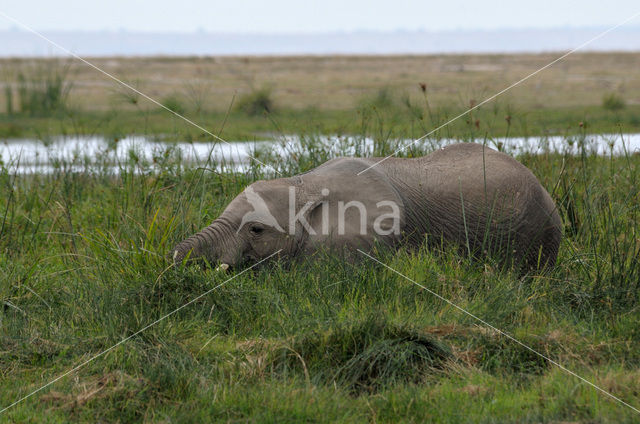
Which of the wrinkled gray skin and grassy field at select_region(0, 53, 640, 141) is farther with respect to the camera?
grassy field at select_region(0, 53, 640, 141)

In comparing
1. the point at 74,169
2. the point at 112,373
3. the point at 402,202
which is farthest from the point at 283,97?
the point at 112,373

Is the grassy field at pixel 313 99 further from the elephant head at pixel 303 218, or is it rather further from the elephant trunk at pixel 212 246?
the elephant trunk at pixel 212 246

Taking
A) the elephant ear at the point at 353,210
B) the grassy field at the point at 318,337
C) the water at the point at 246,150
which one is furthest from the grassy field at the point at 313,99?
the grassy field at the point at 318,337

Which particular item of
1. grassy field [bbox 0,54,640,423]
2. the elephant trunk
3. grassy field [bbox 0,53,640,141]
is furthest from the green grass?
grassy field [bbox 0,53,640,141]

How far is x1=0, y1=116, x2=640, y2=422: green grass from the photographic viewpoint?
390 cm

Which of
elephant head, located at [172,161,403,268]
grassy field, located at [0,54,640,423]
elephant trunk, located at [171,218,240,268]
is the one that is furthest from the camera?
elephant head, located at [172,161,403,268]

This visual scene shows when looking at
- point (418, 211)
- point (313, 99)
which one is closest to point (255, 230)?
point (418, 211)

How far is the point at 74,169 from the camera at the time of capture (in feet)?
28.3

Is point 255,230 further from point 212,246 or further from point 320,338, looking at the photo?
point 320,338

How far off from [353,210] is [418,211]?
1.72 feet

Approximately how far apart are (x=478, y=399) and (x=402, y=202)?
195 cm

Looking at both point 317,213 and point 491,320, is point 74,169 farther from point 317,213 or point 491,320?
point 491,320

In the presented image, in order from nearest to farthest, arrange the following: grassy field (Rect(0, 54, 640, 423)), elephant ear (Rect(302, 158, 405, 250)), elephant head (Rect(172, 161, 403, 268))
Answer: grassy field (Rect(0, 54, 640, 423)), elephant head (Rect(172, 161, 403, 268)), elephant ear (Rect(302, 158, 405, 250))

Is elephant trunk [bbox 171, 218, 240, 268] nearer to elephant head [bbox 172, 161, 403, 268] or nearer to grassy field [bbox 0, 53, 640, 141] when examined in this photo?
elephant head [bbox 172, 161, 403, 268]
